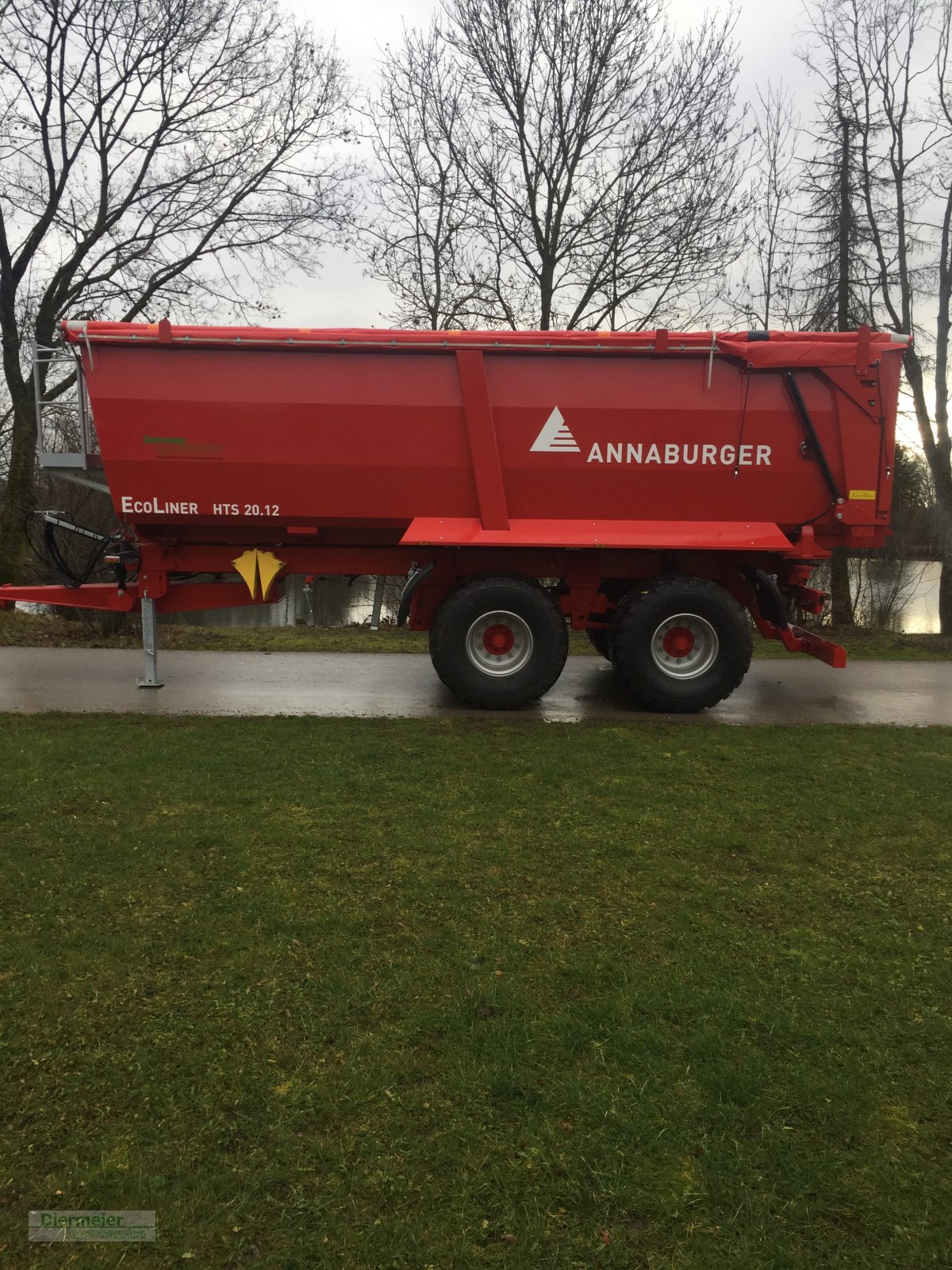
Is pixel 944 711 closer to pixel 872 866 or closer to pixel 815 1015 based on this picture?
pixel 872 866

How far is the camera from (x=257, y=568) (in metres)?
7.49

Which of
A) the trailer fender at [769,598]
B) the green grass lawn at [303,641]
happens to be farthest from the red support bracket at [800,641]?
the green grass lawn at [303,641]

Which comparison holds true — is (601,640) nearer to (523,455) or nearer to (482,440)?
(523,455)

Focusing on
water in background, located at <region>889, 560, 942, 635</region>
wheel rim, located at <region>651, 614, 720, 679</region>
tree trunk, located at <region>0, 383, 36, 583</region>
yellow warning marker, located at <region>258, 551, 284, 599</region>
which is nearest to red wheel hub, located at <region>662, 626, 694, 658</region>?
wheel rim, located at <region>651, 614, 720, 679</region>

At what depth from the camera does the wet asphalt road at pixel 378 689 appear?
284 inches

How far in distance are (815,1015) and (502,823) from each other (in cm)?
196

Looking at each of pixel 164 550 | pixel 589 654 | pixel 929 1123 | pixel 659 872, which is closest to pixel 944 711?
pixel 589 654

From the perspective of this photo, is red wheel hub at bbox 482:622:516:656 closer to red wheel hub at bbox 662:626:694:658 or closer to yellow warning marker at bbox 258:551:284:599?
red wheel hub at bbox 662:626:694:658

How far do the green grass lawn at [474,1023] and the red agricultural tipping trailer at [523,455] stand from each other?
2.42 metres

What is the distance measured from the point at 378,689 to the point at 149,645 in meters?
2.20

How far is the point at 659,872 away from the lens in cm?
391

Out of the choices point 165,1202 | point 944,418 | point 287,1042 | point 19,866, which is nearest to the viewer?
point 165,1202

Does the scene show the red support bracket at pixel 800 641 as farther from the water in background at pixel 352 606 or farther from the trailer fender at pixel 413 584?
the water in background at pixel 352 606

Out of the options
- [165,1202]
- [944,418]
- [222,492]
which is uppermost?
[944,418]
